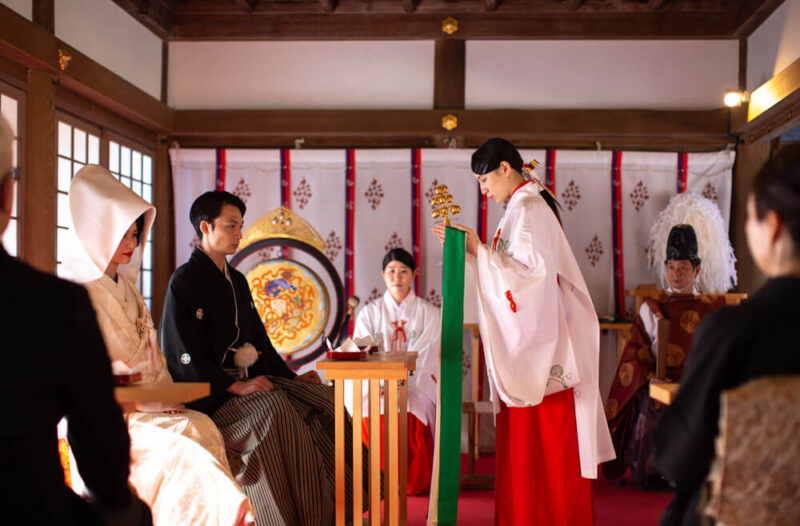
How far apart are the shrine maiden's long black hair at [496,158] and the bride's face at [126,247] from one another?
152 cm

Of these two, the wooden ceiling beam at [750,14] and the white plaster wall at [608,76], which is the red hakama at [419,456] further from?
the wooden ceiling beam at [750,14]

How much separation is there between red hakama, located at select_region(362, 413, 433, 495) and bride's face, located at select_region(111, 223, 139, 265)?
6.39 feet

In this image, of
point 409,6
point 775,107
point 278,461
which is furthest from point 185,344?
point 775,107

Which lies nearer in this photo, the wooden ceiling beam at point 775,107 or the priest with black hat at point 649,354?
the wooden ceiling beam at point 775,107

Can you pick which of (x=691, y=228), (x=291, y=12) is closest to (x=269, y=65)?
(x=291, y=12)

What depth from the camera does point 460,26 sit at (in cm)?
532

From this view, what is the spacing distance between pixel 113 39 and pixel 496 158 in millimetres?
2852

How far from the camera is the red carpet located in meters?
3.73

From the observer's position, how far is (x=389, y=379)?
2855 millimetres

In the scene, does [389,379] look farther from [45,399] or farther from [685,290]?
[685,290]

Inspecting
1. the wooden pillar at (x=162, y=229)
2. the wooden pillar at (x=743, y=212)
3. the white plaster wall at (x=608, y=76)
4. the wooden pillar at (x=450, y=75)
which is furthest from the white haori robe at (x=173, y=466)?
the wooden pillar at (x=743, y=212)

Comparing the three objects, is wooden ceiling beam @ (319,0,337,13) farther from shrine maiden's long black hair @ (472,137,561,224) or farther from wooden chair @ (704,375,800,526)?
wooden chair @ (704,375,800,526)

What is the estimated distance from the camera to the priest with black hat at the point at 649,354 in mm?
4438

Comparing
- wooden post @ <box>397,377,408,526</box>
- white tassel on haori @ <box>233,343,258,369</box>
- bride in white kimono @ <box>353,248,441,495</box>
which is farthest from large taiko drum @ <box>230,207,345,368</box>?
wooden post @ <box>397,377,408,526</box>
